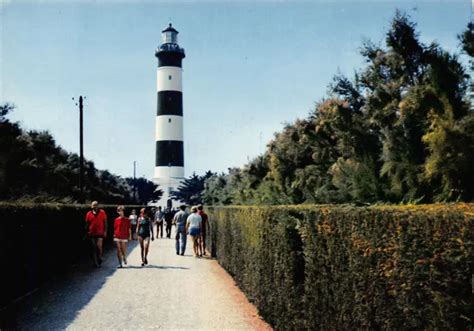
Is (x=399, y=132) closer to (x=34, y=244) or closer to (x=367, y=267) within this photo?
(x=34, y=244)

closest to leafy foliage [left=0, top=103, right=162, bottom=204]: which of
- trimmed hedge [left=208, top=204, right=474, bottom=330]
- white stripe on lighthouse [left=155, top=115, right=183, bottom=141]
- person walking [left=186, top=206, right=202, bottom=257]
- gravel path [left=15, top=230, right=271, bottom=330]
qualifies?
person walking [left=186, top=206, right=202, bottom=257]

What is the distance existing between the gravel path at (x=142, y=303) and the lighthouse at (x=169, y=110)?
48619 millimetres

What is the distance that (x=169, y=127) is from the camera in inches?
2510

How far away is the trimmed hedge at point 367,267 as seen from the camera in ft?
11.2

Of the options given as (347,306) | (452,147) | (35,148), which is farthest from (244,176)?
(347,306)

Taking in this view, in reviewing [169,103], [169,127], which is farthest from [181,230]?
[169,103]

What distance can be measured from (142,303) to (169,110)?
177 feet

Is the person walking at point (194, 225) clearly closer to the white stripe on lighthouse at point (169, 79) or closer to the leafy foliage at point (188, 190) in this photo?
the white stripe on lighthouse at point (169, 79)

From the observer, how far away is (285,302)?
7973mm

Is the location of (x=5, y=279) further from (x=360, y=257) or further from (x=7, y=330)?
(x=360, y=257)

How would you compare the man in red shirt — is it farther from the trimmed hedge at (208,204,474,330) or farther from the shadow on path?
the trimmed hedge at (208,204,474,330)

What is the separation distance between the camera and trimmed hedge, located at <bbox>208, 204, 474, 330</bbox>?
342 centimetres

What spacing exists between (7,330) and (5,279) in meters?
1.88

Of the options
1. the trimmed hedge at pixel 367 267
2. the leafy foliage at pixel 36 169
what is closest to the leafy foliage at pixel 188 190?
the leafy foliage at pixel 36 169
